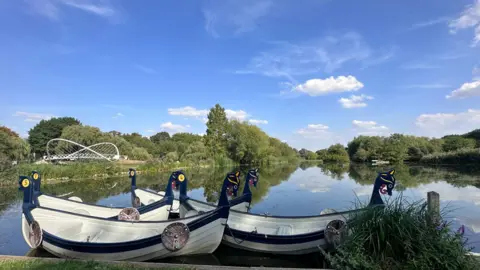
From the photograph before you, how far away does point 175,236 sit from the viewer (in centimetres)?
630

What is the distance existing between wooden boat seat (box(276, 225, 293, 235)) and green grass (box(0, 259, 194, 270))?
357 centimetres

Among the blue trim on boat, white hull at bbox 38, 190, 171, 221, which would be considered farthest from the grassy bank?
the blue trim on boat

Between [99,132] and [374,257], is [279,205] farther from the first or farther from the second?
[99,132]

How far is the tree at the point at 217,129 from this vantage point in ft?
177

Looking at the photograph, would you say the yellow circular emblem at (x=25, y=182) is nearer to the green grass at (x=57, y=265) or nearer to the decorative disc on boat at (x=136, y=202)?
the green grass at (x=57, y=265)

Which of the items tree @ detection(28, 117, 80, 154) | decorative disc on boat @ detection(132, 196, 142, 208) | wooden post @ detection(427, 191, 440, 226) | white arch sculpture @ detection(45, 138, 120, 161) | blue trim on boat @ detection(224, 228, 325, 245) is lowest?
blue trim on boat @ detection(224, 228, 325, 245)

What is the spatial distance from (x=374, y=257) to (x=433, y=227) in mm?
1037

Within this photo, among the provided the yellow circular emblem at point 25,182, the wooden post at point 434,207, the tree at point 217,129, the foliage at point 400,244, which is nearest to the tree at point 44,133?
the tree at point 217,129

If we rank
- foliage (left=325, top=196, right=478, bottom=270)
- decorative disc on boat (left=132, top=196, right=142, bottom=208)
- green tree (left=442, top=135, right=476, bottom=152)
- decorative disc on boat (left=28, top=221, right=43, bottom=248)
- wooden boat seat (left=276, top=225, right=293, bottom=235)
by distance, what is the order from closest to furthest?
foliage (left=325, top=196, right=478, bottom=270)
decorative disc on boat (left=28, top=221, right=43, bottom=248)
wooden boat seat (left=276, top=225, right=293, bottom=235)
decorative disc on boat (left=132, top=196, right=142, bottom=208)
green tree (left=442, top=135, right=476, bottom=152)

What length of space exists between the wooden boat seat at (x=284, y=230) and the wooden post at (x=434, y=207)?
3411 millimetres

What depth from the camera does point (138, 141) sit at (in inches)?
2972

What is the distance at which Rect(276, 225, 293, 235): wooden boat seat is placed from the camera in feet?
24.1

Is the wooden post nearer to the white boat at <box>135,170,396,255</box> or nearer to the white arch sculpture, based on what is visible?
the white boat at <box>135,170,396,255</box>

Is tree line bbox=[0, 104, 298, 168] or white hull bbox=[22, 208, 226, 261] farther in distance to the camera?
tree line bbox=[0, 104, 298, 168]
